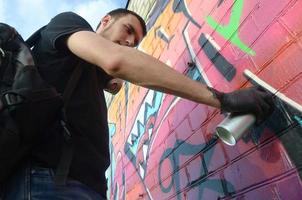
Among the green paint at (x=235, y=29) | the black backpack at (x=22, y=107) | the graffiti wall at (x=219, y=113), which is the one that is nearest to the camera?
the black backpack at (x=22, y=107)

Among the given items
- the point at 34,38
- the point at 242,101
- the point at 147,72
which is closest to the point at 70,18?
the point at 34,38

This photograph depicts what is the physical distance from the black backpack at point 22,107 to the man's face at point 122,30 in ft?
1.55

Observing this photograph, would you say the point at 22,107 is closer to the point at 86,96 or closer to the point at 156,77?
the point at 86,96

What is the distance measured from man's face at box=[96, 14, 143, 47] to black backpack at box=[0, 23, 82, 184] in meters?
0.47

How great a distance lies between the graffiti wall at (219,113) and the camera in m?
A: 1.35

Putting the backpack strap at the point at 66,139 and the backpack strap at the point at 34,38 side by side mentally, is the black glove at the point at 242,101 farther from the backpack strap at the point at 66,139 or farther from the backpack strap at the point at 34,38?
the backpack strap at the point at 34,38

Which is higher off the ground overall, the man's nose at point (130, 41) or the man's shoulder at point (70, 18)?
the man's nose at point (130, 41)

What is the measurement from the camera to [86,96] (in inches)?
57.4

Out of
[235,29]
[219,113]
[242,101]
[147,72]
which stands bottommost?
[242,101]

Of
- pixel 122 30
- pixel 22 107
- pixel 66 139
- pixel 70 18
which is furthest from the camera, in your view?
pixel 122 30

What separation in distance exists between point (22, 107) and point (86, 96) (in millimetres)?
310

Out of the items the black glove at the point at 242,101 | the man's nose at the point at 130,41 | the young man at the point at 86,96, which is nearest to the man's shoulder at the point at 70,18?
the young man at the point at 86,96

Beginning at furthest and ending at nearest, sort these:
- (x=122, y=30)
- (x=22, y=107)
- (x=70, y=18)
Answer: (x=122, y=30) → (x=70, y=18) → (x=22, y=107)

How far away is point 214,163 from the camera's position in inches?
71.1
